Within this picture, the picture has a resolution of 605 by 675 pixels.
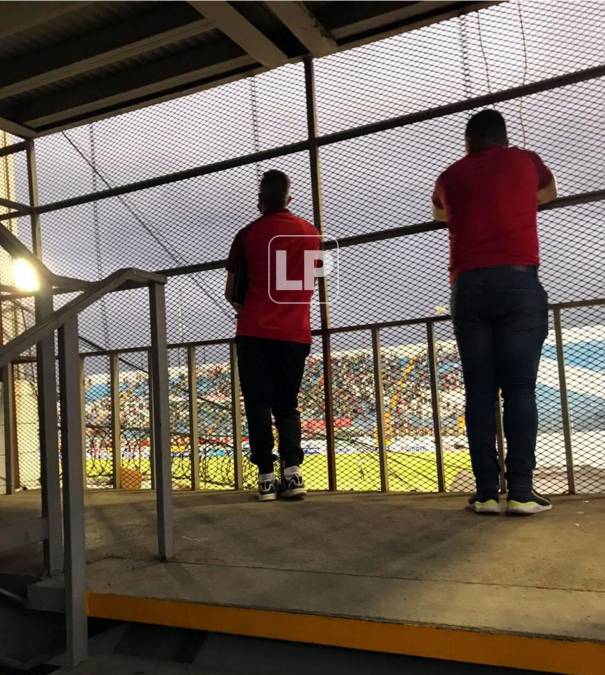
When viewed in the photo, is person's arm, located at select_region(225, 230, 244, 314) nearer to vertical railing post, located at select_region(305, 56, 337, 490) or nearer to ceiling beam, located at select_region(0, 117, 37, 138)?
vertical railing post, located at select_region(305, 56, 337, 490)

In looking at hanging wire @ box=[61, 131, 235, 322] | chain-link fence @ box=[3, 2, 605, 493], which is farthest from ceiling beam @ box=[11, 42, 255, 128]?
hanging wire @ box=[61, 131, 235, 322]

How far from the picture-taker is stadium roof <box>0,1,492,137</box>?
144 inches

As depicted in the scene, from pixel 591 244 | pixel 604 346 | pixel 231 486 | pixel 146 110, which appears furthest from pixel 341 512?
pixel 146 110

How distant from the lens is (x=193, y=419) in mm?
4145

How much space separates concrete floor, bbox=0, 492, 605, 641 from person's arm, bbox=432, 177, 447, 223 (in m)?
1.37

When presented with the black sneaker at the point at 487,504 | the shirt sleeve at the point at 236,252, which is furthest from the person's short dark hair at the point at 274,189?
the black sneaker at the point at 487,504

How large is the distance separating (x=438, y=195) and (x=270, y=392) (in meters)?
1.36

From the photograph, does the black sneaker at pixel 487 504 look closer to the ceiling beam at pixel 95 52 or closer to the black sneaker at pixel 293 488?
the black sneaker at pixel 293 488

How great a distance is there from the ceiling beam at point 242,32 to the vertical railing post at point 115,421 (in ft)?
7.36

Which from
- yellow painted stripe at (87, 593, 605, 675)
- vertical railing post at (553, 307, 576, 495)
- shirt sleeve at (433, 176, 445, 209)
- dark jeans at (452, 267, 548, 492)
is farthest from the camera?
vertical railing post at (553, 307, 576, 495)

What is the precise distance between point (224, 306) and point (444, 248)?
1482 mm

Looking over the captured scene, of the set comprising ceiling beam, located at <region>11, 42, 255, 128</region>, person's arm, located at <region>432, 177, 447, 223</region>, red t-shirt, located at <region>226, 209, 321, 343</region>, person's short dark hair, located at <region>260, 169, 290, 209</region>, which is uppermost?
ceiling beam, located at <region>11, 42, 255, 128</region>

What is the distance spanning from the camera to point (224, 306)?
415cm

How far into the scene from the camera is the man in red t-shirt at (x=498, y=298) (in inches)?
103
